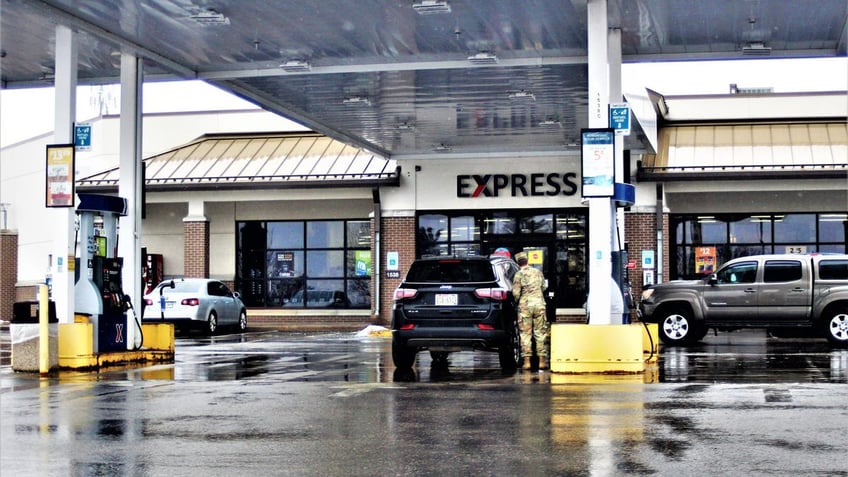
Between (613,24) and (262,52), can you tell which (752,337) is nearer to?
(613,24)

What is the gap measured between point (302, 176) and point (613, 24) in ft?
57.4

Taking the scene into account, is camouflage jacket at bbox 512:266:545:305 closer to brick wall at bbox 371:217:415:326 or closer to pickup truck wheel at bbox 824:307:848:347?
pickup truck wheel at bbox 824:307:848:347

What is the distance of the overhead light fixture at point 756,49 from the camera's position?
18531 mm


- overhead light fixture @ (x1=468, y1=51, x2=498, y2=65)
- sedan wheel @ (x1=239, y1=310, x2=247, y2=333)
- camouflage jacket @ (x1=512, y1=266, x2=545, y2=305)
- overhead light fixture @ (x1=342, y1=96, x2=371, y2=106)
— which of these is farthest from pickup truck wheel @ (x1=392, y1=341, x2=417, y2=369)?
sedan wheel @ (x1=239, y1=310, x2=247, y2=333)

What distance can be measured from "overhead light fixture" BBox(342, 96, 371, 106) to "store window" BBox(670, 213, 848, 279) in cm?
1248

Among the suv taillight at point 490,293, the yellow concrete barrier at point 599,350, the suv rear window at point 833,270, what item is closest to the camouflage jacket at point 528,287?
the suv taillight at point 490,293

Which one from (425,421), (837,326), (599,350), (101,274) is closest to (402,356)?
(599,350)

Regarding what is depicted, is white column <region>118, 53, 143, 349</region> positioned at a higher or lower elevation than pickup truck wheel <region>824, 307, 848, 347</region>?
higher

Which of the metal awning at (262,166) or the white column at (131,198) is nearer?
the white column at (131,198)

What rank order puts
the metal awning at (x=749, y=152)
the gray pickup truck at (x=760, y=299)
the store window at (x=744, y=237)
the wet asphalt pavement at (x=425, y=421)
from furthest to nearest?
the store window at (x=744, y=237), the metal awning at (x=749, y=152), the gray pickup truck at (x=760, y=299), the wet asphalt pavement at (x=425, y=421)

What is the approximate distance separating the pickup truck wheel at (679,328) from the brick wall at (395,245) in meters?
11.7

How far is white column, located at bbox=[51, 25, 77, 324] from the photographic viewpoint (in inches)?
632

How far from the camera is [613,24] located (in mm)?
17328

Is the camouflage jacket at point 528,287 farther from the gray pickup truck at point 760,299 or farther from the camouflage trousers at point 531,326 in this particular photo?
the gray pickup truck at point 760,299
